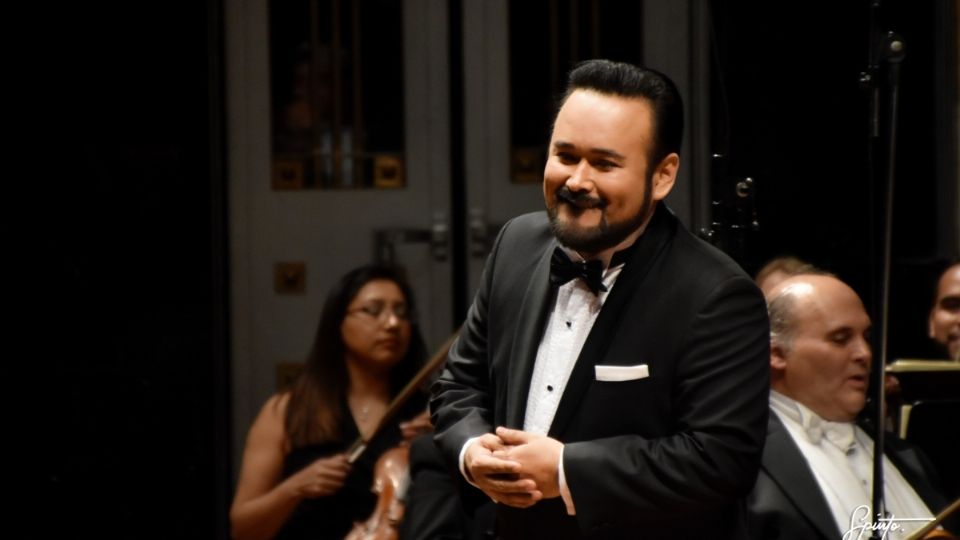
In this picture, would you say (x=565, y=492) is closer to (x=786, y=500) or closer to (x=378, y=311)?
(x=786, y=500)

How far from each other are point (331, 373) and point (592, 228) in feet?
6.09

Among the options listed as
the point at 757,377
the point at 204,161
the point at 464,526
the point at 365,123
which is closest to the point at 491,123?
the point at 365,123

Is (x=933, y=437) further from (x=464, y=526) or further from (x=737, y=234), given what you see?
(x=464, y=526)

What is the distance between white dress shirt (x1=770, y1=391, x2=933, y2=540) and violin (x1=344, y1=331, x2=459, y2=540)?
1007mm

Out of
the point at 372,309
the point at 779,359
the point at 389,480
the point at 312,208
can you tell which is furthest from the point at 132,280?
the point at 779,359

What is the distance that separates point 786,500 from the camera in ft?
9.40

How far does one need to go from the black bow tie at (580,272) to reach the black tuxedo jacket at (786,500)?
75cm

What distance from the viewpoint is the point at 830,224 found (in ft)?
14.0

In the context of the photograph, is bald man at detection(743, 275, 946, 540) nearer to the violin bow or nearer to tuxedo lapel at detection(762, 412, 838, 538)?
tuxedo lapel at detection(762, 412, 838, 538)

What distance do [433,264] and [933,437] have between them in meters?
1.92

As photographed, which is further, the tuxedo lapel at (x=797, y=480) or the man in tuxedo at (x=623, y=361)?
the tuxedo lapel at (x=797, y=480)

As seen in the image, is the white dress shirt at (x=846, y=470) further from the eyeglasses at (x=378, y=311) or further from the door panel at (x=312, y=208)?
the door panel at (x=312, y=208)

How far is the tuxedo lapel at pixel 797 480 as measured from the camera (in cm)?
285

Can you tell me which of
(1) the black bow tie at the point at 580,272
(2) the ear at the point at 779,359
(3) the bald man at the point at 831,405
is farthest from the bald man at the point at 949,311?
(1) the black bow tie at the point at 580,272
